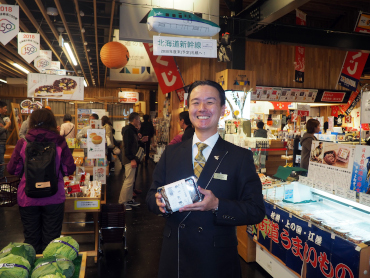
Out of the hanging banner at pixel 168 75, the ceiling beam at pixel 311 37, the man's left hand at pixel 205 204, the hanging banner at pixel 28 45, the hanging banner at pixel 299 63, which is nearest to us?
the man's left hand at pixel 205 204

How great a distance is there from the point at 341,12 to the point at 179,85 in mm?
4743

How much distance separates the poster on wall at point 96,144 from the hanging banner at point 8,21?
2.30 metres

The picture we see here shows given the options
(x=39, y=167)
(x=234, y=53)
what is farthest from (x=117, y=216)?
(x=234, y=53)

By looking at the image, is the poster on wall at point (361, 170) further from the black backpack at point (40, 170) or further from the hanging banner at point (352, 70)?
the hanging banner at point (352, 70)

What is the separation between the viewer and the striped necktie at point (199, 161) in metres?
1.51

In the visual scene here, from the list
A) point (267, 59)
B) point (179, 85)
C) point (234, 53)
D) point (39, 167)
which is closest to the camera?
point (39, 167)

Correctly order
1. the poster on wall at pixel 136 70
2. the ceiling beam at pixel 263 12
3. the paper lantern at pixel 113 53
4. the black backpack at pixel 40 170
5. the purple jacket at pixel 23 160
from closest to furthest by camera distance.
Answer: the black backpack at pixel 40 170
the purple jacket at pixel 23 160
the ceiling beam at pixel 263 12
the paper lantern at pixel 113 53
the poster on wall at pixel 136 70

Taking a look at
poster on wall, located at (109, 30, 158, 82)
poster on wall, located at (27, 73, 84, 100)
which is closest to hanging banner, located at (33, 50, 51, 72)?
poster on wall, located at (109, 30, 158, 82)

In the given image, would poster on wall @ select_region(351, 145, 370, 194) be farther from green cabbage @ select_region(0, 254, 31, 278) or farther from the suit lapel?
green cabbage @ select_region(0, 254, 31, 278)

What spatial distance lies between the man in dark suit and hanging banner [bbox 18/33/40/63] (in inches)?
252

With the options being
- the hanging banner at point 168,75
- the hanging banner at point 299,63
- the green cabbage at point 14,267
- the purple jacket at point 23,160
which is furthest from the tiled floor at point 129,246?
the hanging banner at point 299,63

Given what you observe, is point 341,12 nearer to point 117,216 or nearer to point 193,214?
point 117,216

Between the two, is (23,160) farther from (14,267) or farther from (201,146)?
(201,146)

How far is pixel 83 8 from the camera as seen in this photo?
6.96 meters
